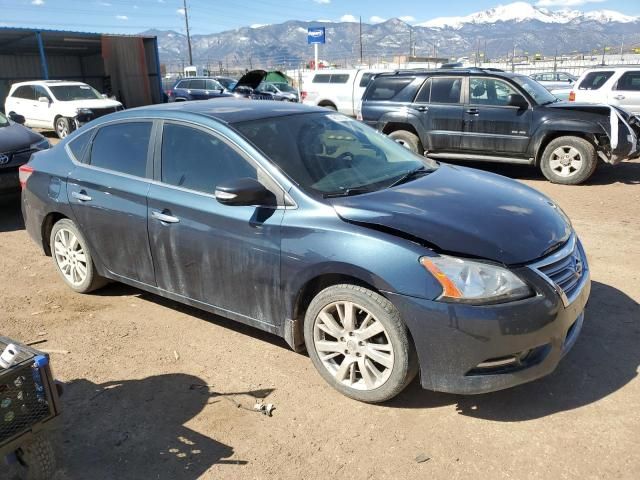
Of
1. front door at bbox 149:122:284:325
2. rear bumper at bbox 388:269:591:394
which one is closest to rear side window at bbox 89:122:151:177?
front door at bbox 149:122:284:325

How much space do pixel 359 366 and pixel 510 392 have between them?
921mm

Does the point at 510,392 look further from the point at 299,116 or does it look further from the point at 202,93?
the point at 202,93

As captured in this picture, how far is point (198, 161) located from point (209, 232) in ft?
1.78

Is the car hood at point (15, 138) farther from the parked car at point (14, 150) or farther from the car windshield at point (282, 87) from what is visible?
the car windshield at point (282, 87)

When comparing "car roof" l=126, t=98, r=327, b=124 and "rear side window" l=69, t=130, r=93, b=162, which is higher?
"car roof" l=126, t=98, r=327, b=124

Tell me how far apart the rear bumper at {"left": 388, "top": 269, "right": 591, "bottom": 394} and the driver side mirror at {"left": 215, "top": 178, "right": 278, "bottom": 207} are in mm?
999

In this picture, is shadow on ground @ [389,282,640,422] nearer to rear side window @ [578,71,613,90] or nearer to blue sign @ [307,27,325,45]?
rear side window @ [578,71,613,90]

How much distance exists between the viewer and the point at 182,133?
3.83 metres

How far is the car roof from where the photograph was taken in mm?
3799

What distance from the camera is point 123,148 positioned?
13.9 feet

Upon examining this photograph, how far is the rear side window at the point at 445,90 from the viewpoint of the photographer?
9758 millimetres

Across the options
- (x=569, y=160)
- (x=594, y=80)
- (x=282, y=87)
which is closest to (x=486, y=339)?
(x=569, y=160)

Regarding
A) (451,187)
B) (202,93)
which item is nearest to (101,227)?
(451,187)

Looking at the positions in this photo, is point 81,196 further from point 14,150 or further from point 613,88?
point 613,88
